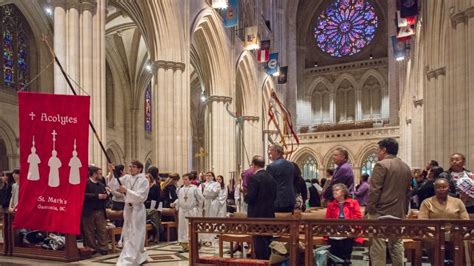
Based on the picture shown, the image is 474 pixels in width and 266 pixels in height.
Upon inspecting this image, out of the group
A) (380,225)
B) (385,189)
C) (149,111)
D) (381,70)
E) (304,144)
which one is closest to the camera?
(380,225)

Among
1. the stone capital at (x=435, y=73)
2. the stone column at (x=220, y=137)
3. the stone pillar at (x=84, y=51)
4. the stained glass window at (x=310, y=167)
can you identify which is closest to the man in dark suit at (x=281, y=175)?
the stone pillar at (x=84, y=51)

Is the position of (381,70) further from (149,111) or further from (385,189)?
(385,189)

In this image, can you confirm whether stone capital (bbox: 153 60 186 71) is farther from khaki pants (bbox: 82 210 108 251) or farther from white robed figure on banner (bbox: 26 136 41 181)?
white robed figure on banner (bbox: 26 136 41 181)

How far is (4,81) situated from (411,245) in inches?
730

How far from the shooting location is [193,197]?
361 inches

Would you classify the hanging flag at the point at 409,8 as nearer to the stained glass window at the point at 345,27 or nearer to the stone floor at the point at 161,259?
the stone floor at the point at 161,259

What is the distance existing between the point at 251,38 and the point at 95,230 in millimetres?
17588

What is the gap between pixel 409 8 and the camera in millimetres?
16000

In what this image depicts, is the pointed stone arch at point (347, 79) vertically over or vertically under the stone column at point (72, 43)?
over

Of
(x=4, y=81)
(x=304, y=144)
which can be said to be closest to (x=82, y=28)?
(x=4, y=81)

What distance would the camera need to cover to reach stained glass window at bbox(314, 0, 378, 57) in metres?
39.0

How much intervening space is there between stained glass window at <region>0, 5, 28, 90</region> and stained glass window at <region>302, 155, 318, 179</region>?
22082 millimetres

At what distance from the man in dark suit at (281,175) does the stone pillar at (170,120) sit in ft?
33.4

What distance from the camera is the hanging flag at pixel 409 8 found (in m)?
15.9
